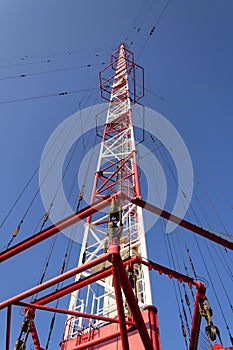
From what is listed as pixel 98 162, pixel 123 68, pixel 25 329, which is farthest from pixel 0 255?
pixel 123 68

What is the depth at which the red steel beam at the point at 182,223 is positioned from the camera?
7586 mm

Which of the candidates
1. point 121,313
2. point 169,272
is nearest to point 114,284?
point 121,313

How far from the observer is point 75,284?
730 cm

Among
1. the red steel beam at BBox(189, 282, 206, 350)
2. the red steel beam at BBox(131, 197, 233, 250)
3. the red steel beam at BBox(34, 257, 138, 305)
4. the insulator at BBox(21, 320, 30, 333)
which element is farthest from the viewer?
the insulator at BBox(21, 320, 30, 333)

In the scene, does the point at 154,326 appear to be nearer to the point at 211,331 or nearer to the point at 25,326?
the point at 211,331

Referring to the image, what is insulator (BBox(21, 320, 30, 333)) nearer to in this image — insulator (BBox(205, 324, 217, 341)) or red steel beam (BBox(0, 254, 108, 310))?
red steel beam (BBox(0, 254, 108, 310))

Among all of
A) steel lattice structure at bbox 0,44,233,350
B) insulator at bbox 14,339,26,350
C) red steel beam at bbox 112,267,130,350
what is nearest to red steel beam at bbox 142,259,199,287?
steel lattice structure at bbox 0,44,233,350

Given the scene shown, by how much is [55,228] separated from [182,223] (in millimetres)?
3622

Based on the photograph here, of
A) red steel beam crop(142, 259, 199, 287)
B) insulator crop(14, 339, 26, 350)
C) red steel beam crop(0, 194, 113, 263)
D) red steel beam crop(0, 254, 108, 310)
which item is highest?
red steel beam crop(0, 194, 113, 263)

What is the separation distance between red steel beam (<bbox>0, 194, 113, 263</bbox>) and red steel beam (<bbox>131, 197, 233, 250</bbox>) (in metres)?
0.91

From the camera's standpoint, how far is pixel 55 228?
7664 mm

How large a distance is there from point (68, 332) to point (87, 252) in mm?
2887

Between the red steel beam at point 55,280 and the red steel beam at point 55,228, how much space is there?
1336 mm

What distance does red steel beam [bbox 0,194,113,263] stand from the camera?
291 inches
